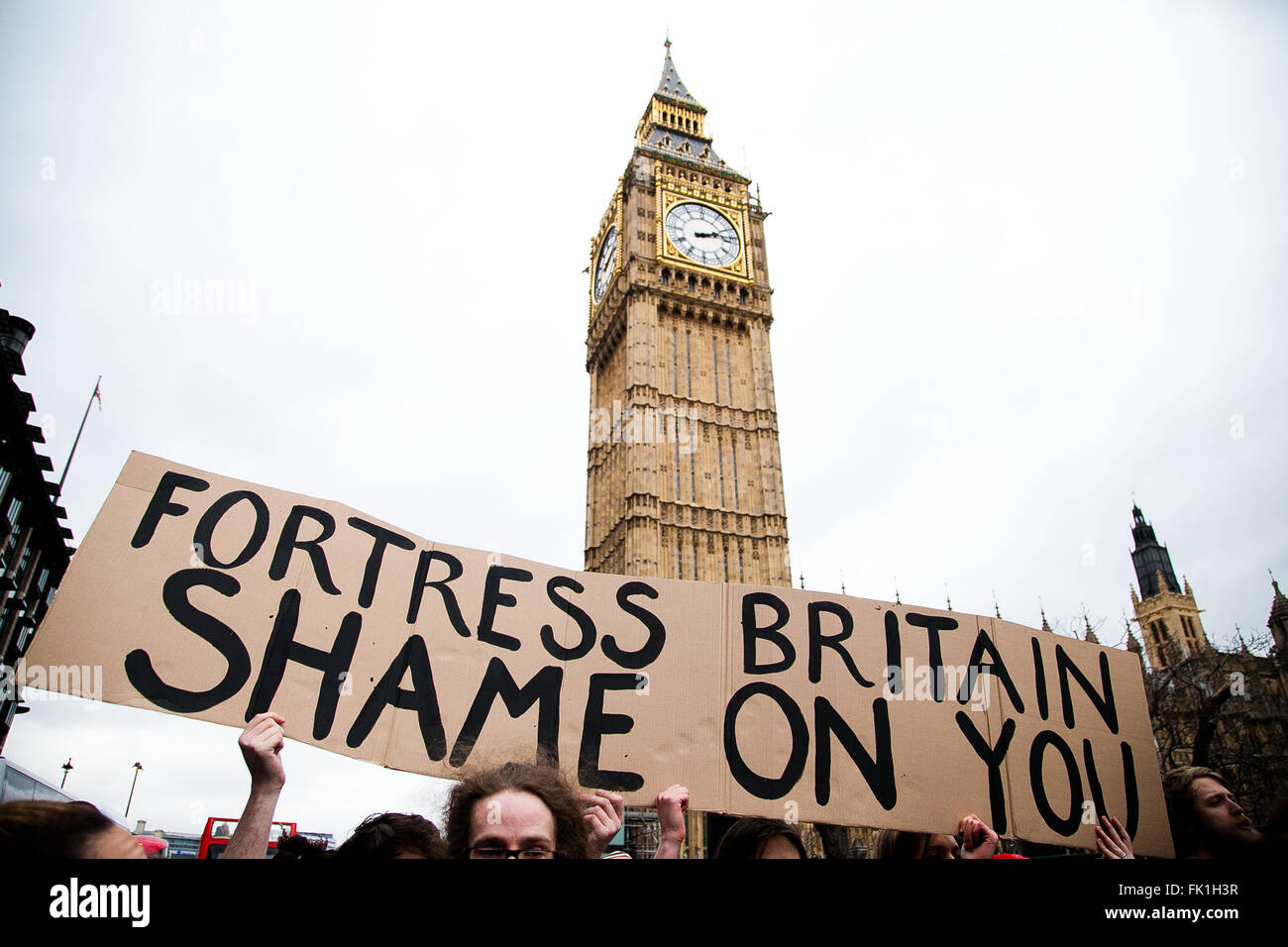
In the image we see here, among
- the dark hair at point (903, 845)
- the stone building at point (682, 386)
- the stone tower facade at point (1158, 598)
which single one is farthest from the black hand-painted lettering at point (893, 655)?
the stone tower facade at point (1158, 598)

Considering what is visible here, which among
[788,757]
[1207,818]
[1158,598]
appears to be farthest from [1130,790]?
[1158,598]

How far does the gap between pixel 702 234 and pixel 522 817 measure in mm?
40397

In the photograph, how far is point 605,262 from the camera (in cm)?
4288

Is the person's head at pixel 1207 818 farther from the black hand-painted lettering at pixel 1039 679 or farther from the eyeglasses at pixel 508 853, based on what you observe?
the eyeglasses at pixel 508 853

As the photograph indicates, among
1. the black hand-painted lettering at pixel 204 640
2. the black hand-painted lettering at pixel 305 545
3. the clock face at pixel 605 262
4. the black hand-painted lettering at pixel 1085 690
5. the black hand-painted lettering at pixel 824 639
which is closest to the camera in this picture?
the black hand-painted lettering at pixel 204 640

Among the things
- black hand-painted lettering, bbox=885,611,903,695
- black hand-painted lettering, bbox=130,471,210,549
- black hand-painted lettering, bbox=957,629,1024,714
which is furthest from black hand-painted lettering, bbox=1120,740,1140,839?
black hand-painted lettering, bbox=130,471,210,549

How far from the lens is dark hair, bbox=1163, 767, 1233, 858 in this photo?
3.46 metres

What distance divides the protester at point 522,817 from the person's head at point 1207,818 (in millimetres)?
2659

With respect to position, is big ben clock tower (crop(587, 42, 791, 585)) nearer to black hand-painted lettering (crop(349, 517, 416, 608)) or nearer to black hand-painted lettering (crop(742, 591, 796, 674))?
black hand-painted lettering (crop(742, 591, 796, 674))

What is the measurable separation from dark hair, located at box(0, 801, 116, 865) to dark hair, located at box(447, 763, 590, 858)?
130cm

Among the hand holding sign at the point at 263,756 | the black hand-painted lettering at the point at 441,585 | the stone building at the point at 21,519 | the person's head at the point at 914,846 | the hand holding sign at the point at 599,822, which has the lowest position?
the person's head at the point at 914,846

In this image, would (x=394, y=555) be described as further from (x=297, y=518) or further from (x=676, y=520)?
(x=676, y=520)

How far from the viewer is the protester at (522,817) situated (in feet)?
8.05
